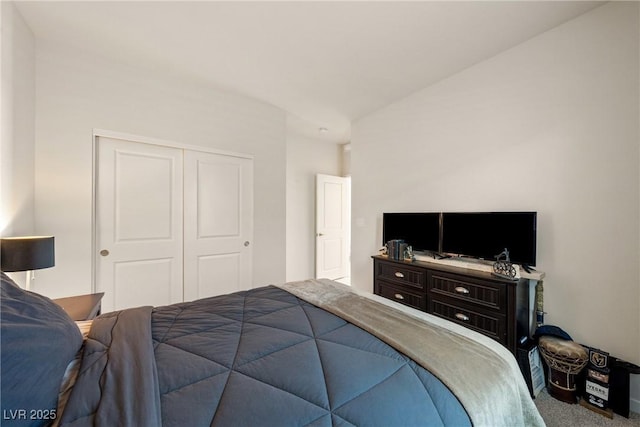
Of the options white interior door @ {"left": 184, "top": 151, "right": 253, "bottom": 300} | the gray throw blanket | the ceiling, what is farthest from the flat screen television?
white interior door @ {"left": 184, "top": 151, "right": 253, "bottom": 300}

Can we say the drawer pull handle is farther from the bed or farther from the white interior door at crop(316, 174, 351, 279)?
the white interior door at crop(316, 174, 351, 279)

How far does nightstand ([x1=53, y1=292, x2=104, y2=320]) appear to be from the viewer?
1.49 m

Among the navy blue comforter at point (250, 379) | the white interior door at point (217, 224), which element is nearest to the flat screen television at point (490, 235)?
the navy blue comforter at point (250, 379)

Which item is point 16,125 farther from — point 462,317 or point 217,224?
point 462,317

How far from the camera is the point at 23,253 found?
1.47m

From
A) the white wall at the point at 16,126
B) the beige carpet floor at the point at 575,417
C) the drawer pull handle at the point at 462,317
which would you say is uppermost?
the white wall at the point at 16,126

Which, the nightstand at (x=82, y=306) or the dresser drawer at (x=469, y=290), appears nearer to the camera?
the nightstand at (x=82, y=306)

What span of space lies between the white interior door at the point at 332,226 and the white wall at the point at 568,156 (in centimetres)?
220

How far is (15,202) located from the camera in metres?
1.77

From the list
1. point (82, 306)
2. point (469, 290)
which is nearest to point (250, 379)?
point (82, 306)

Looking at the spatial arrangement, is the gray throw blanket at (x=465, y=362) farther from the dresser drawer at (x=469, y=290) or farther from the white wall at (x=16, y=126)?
the white wall at (x=16, y=126)

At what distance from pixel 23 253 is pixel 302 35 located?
93.4 inches

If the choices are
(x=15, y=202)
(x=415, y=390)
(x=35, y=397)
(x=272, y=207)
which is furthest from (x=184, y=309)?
(x=272, y=207)

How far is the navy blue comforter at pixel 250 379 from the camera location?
26.6 inches
